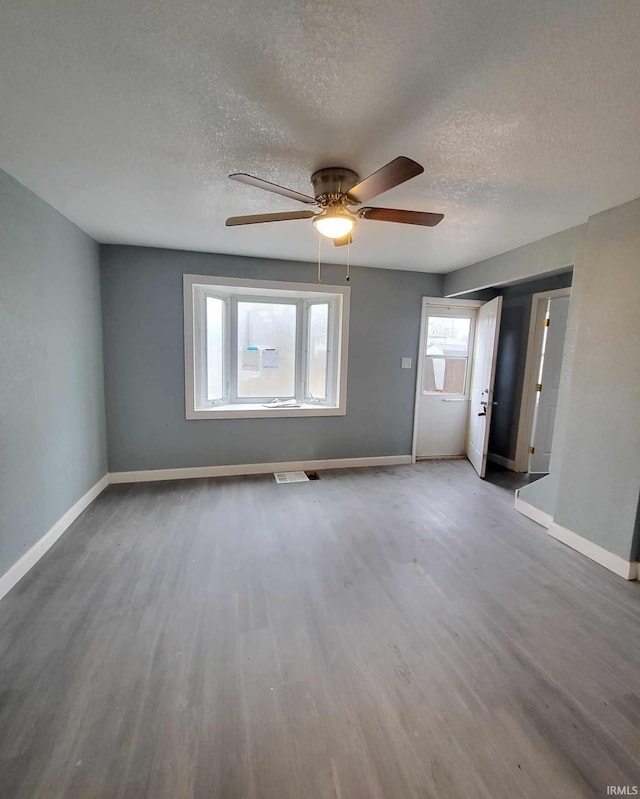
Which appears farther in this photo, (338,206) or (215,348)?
(215,348)

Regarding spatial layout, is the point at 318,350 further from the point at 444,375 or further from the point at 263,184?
the point at 263,184

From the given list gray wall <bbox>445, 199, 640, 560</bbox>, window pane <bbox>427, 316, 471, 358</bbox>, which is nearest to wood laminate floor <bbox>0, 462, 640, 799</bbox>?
gray wall <bbox>445, 199, 640, 560</bbox>

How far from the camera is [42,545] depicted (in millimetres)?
2381

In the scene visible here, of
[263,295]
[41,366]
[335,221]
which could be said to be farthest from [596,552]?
[41,366]

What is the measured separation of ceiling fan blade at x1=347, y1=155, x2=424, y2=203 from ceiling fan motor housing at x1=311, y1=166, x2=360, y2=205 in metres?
→ 0.12

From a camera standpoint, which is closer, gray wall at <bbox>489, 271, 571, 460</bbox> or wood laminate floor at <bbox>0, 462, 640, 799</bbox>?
wood laminate floor at <bbox>0, 462, 640, 799</bbox>

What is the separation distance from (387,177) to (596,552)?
2786 mm

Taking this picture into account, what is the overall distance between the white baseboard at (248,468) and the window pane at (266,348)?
86 cm

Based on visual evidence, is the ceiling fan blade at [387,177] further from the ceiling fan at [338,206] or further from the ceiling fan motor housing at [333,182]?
the ceiling fan motor housing at [333,182]

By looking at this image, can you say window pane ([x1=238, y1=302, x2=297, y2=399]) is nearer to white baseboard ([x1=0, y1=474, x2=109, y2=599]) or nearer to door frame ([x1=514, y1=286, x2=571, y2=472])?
white baseboard ([x1=0, y1=474, x2=109, y2=599])

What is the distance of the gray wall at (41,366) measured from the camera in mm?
2039

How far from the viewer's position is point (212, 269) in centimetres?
365

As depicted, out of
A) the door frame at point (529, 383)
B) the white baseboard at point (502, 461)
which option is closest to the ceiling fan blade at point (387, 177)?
the door frame at point (529, 383)

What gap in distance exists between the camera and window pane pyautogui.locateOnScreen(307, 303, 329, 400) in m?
4.27
